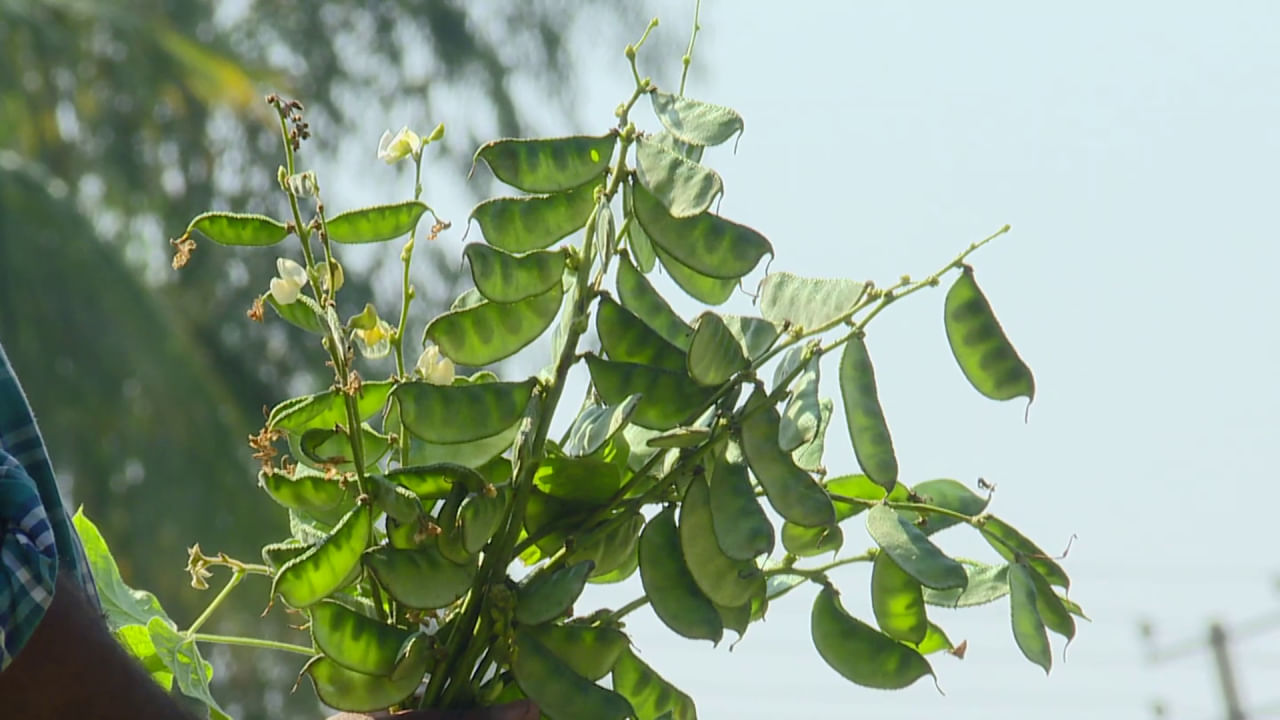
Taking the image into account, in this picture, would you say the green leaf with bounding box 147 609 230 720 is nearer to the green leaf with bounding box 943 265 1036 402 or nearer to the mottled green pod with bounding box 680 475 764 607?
the mottled green pod with bounding box 680 475 764 607

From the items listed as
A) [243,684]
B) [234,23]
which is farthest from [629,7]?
[243,684]

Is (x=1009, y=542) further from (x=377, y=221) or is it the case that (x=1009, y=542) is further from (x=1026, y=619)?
(x=377, y=221)

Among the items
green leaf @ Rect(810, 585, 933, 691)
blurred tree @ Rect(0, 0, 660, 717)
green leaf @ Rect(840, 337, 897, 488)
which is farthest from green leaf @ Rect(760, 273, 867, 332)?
blurred tree @ Rect(0, 0, 660, 717)

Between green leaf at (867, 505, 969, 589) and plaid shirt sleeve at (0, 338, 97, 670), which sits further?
green leaf at (867, 505, 969, 589)

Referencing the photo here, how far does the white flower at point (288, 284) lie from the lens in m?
0.57

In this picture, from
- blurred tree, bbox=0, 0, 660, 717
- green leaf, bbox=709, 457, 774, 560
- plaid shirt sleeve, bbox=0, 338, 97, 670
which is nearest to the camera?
plaid shirt sleeve, bbox=0, 338, 97, 670

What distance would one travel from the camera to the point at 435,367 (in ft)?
1.85

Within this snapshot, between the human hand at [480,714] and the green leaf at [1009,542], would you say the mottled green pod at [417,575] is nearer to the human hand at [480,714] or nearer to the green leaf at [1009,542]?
the human hand at [480,714]

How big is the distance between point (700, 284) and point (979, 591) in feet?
0.52

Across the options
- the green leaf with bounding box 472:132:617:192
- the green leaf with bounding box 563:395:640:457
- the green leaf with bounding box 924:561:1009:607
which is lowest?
the green leaf with bounding box 924:561:1009:607

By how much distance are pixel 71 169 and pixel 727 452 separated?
187 inches

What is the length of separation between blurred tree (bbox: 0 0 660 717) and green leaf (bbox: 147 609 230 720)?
3.56 m

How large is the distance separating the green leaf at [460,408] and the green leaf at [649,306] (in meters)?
0.06

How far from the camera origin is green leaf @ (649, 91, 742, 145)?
0.54 m
